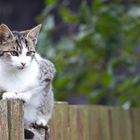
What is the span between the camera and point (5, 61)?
9.61 ft

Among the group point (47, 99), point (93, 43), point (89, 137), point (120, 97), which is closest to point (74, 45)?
point (93, 43)

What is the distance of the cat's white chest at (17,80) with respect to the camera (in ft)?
Result: 9.70

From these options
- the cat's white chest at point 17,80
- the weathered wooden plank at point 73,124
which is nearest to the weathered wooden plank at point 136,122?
the weathered wooden plank at point 73,124

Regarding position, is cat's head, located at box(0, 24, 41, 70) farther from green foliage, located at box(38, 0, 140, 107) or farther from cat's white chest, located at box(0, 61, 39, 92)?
green foliage, located at box(38, 0, 140, 107)

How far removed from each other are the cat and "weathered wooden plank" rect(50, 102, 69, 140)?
0.25m

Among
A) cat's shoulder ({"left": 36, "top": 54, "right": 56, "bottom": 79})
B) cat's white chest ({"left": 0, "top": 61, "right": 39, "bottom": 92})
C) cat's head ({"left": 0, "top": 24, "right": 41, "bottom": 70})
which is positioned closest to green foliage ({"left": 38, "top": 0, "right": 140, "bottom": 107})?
cat's shoulder ({"left": 36, "top": 54, "right": 56, "bottom": 79})

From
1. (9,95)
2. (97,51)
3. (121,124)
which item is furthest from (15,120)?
(97,51)

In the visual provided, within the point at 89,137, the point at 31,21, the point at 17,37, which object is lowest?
the point at 89,137

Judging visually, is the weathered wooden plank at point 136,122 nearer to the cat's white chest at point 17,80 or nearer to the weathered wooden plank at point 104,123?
the weathered wooden plank at point 104,123

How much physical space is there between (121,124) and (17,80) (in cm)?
121

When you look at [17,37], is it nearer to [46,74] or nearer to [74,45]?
[46,74]

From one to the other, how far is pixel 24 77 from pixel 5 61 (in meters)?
A: 0.13

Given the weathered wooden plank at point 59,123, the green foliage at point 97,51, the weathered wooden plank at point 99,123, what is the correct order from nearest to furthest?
the weathered wooden plank at point 59,123, the weathered wooden plank at point 99,123, the green foliage at point 97,51

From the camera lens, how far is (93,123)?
151 inches
